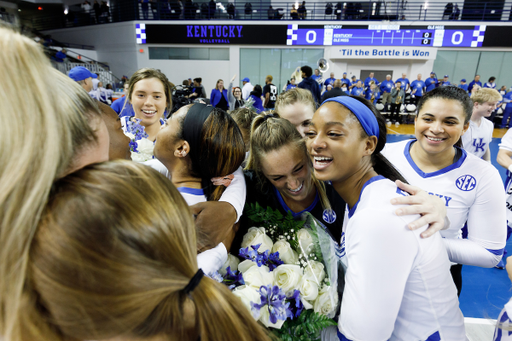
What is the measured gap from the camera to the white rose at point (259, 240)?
1.06 metres

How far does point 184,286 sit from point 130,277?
0.09 m

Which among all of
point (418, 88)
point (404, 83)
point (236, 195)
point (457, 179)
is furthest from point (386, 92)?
point (236, 195)

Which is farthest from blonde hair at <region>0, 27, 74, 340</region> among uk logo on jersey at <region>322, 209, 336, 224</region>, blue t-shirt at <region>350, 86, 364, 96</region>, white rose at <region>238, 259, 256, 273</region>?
blue t-shirt at <region>350, 86, 364, 96</region>

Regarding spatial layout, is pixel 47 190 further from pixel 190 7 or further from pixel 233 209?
pixel 190 7

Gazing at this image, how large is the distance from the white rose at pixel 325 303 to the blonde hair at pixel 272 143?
0.67 meters

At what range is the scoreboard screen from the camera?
1309cm

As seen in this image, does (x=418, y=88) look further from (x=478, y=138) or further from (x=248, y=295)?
(x=248, y=295)

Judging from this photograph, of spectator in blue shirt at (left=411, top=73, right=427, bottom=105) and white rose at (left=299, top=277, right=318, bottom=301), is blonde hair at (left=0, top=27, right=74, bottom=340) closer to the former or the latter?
white rose at (left=299, top=277, right=318, bottom=301)

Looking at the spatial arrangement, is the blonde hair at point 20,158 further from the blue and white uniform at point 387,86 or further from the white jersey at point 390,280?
the blue and white uniform at point 387,86

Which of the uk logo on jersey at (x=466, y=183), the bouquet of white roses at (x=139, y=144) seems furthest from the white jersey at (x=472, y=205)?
the bouquet of white roses at (x=139, y=144)

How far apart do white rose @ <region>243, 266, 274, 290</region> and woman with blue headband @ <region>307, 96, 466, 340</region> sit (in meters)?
0.26

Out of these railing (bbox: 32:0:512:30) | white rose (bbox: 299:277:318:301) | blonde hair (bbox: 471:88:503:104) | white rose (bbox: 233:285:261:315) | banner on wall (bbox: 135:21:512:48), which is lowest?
white rose (bbox: 299:277:318:301)

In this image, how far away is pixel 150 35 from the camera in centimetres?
1465

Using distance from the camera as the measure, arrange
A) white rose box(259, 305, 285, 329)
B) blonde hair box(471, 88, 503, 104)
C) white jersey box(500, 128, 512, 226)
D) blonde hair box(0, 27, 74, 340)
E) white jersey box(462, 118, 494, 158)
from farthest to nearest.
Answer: white jersey box(462, 118, 494, 158)
blonde hair box(471, 88, 503, 104)
white jersey box(500, 128, 512, 226)
white rose box(259, 305, 285, 329)
blonde hair box(0, 27, 74, 340)
